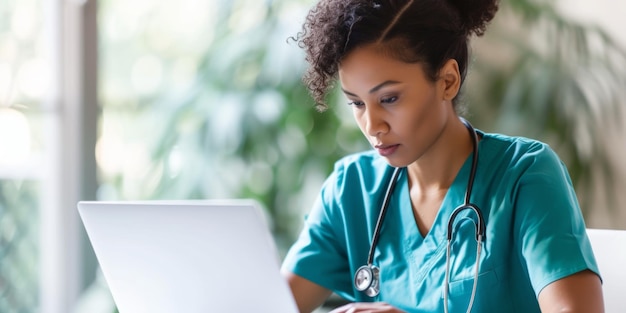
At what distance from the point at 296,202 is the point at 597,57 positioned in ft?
2.88

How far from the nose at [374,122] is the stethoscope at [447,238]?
0.16m

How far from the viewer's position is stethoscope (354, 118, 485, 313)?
1.27 meters

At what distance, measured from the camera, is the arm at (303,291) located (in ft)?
4.82

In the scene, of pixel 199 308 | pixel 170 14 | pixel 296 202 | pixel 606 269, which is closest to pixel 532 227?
pixel 606 269

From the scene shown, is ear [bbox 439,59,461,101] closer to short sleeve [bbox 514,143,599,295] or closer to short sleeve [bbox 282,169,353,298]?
short sleeve [bbox 514,143,599,295]

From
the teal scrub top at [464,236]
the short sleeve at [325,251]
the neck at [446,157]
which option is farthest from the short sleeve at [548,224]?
the short sleeve at [325,251]

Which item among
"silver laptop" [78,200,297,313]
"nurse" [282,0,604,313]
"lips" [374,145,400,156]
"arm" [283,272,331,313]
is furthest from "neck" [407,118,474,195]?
"silver laptop" [78,200,297,313]

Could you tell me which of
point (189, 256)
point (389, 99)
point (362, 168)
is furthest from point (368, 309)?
point (362, 168)

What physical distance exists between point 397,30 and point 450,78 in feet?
0.40

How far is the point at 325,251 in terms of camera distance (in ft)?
4.87

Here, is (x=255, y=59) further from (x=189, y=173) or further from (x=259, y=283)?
(x=259, y=283)

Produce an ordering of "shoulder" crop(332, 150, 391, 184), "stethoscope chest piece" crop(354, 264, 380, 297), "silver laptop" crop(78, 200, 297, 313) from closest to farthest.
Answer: "silver laptop" crop(78, 200, 297, 313) → "stethoscope chest piece" crop(354, 264, 380, 297) → "shoulder" crop(332, 150, 391, 184)

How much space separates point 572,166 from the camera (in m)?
2.23

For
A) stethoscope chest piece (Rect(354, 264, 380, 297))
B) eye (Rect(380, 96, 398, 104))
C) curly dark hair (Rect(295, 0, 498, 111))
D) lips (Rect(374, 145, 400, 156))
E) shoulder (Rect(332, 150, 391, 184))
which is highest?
curly dark hair (Rect(295, 0, 498, 111))
